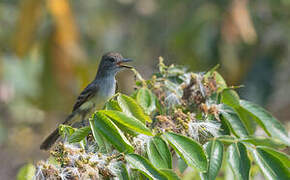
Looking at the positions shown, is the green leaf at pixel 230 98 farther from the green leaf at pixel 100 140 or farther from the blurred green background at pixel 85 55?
the blurred green background at pixel 85 55

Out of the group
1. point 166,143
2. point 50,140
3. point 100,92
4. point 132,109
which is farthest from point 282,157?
point 100,92

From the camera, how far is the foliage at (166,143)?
272cm

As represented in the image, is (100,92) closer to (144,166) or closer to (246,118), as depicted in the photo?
(246,118)

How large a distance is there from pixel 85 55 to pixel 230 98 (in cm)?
640

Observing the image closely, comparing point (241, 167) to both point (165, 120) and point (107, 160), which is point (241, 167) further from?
point (107, 160)

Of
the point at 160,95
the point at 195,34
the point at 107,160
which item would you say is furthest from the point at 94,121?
the point at 195,34

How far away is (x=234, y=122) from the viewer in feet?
11.5

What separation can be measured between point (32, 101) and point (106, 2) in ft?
18.5

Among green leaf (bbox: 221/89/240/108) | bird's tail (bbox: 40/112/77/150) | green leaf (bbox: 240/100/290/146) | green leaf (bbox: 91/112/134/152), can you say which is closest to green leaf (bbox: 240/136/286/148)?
green leaf (bbox: 240/100/290/146)

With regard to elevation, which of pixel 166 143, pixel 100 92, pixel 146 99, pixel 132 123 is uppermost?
pixel 100 92

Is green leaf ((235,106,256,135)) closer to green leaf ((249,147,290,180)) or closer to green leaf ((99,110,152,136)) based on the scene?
green leaf ((249,147,290,180))

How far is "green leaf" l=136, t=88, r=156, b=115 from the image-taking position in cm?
369

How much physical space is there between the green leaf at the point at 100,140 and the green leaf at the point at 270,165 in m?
0.85

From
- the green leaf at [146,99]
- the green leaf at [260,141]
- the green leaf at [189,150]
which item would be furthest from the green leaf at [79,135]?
the green leaf at [260,141]
